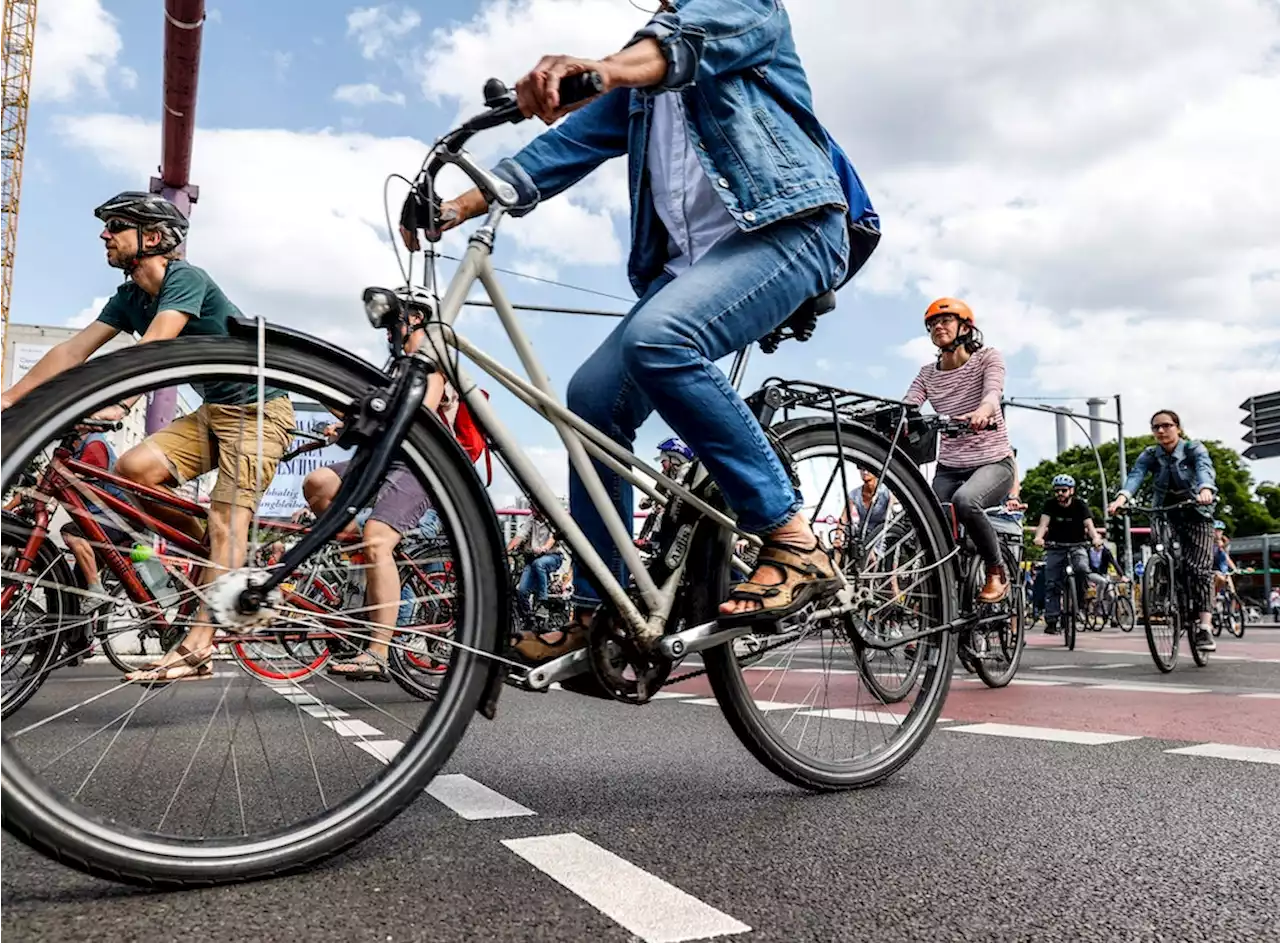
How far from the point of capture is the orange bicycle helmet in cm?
715

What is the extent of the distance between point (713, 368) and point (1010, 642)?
509cm

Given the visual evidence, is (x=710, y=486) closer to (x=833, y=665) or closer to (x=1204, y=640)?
(x=833, y=665)

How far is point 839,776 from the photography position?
10.3 feet

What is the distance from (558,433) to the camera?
2.84 meters

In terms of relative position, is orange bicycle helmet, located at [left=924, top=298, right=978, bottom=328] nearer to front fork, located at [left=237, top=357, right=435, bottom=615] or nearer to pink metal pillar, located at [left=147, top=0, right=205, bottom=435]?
front fork, located at [left=237, top=357, right=435, bottom=615]

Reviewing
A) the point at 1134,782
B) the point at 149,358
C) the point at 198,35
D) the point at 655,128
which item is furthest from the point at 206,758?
the point at 198,35

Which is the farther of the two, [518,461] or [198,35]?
[198,35]

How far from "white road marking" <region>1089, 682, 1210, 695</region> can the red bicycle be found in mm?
5253

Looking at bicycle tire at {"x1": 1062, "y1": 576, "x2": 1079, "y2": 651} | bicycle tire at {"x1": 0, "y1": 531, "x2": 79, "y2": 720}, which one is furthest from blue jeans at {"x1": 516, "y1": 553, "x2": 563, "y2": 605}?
bicycle tire at {"x1": 0, "y1": 531, "x2": 79, "y2": 720}

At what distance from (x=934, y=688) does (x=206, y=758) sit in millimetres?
2293

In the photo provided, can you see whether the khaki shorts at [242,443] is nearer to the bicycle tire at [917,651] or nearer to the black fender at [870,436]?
the bicycle tire at [917,651]

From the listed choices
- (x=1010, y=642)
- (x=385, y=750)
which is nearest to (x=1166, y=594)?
(x=1010, y=642)

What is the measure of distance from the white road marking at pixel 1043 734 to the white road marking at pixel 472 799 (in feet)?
7.13

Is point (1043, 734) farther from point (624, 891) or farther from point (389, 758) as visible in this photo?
point (389, 758)
